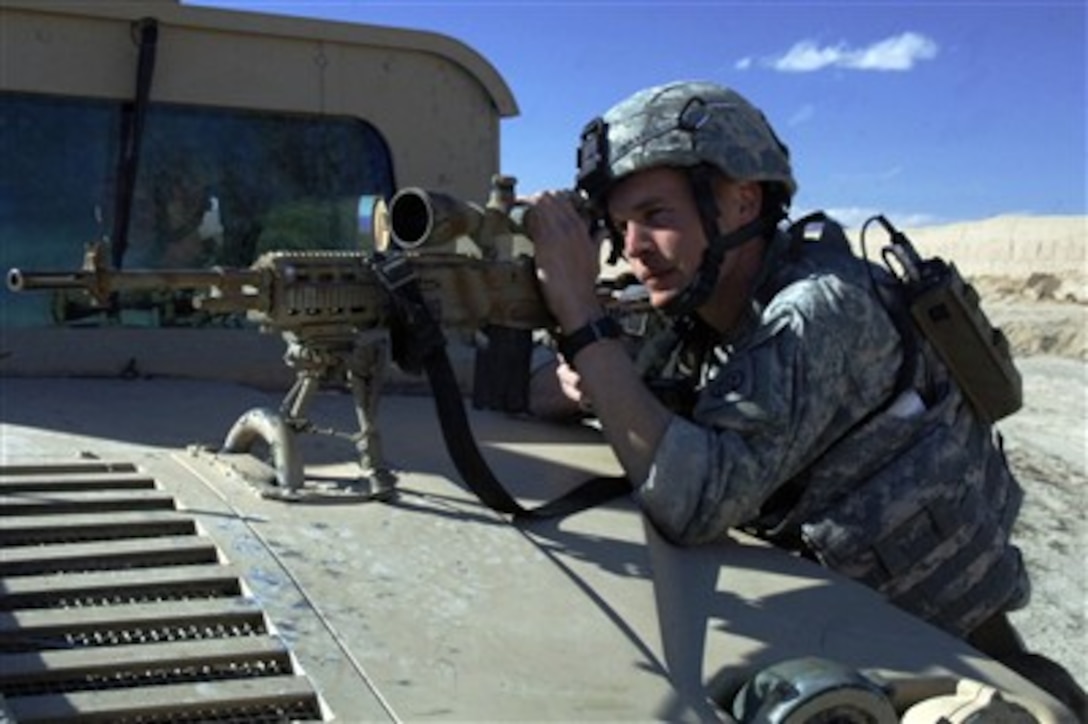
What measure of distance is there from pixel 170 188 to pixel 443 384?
67.0 inches

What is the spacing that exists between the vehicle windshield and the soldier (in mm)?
1252

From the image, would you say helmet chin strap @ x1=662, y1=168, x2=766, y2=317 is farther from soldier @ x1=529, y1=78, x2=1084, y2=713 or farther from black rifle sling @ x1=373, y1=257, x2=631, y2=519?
black rifle sling @ x1=373, y1=257, x2=631, y2=519

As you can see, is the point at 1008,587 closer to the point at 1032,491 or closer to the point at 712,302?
the point at 712,302

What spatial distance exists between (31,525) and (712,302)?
135 cm

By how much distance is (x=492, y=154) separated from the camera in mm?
4496

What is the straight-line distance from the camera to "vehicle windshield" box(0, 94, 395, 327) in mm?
3605

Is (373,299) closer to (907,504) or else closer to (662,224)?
(662,224)

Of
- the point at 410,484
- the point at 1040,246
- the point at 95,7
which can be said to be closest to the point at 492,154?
the point at 95,7

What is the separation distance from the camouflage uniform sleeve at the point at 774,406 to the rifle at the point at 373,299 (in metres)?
0.39

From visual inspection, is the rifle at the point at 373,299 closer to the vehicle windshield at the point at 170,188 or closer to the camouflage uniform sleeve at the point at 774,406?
the camouflage uniform sleeve at the point at 774,406

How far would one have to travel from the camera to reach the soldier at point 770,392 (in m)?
2.36

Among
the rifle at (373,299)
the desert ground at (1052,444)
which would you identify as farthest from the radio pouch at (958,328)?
the desert ground at (1052,444)

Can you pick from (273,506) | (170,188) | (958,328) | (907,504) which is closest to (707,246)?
(958,328)

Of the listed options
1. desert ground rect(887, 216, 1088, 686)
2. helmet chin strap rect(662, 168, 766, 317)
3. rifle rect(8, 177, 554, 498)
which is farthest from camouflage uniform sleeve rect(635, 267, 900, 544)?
desert ground rect(887, 216, 1088, 686)
